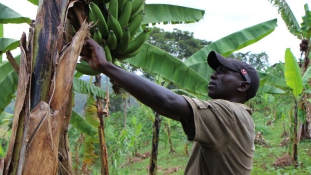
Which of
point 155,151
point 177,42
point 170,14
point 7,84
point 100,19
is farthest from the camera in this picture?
point 177,42

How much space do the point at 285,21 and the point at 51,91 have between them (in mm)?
7133

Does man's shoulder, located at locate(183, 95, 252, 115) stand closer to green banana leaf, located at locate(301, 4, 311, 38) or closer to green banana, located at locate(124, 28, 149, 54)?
green banana, located at locate(124, 28, 149, 54)

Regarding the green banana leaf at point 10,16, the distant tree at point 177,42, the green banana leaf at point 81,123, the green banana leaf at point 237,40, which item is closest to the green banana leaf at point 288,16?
the green banana leaf at point 237,40

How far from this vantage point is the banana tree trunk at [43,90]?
1.10m

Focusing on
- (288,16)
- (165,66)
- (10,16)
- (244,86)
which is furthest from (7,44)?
(288,16)

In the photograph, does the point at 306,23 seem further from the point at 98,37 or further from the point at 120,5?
the point at 98,37

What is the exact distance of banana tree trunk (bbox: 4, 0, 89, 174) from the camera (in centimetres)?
110

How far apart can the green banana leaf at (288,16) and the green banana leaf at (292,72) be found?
199 centimetres

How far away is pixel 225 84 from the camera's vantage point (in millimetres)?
1668

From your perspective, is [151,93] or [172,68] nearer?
[151,93]

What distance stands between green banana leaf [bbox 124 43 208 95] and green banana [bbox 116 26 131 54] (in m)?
1.48

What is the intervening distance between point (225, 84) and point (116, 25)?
2.05 feet

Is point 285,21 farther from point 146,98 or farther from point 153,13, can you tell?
point 146,98

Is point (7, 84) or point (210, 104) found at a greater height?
point (7, 84)
